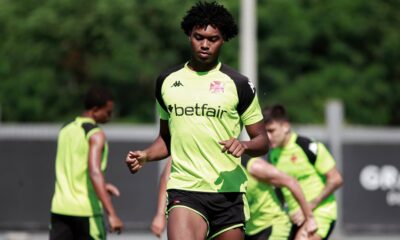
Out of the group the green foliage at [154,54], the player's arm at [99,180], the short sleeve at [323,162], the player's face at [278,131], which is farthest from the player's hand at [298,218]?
the green foliage at [154,54]

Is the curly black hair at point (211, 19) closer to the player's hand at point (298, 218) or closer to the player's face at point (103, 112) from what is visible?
the player's hand at point (298, 218)

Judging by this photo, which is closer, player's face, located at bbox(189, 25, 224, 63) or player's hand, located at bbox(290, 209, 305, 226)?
player's face, located at bbox(189, 25, 224, 63)

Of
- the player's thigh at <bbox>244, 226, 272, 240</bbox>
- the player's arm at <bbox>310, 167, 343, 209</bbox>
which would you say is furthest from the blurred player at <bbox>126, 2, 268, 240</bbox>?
the player's arm at <bbox>310, 167, 343, 209</bbox>

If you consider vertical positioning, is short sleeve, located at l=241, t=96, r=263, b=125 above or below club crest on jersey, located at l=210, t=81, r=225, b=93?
below

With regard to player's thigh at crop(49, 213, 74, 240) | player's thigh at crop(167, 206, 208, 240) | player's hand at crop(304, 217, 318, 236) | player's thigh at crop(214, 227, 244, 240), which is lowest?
player's thigh at crop(49, 213, 74, 240)

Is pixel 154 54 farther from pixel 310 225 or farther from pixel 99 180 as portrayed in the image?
pixel 310 225

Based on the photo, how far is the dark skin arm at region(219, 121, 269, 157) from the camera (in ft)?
24.5

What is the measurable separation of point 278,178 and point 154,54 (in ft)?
82.4

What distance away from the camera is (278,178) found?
33.0 ft

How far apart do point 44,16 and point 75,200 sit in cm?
2382

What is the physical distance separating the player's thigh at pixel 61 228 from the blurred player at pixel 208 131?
9.34ft

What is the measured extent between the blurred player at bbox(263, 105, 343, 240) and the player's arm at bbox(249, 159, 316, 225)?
291 mm

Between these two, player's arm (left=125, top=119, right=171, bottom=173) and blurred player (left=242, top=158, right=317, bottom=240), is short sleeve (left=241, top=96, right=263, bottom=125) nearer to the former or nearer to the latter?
player's arm (left=125, top=119, right=171, bottom=173)

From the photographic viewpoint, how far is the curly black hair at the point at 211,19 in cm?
796
